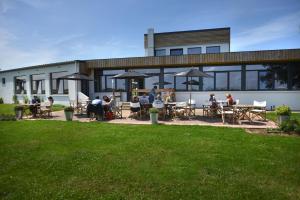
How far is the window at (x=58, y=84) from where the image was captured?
66.2 feet

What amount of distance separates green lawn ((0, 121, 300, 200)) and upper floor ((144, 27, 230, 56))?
19937 mm

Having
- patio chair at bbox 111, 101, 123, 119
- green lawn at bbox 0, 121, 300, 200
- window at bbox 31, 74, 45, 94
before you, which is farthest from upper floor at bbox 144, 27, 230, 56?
green lawn at bbox 0, 121, 300, 200

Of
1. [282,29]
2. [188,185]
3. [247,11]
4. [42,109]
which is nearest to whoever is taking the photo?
[188,185]

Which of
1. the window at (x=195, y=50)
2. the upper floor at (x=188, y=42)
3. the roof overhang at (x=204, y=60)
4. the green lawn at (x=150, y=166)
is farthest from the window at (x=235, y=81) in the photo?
the window at (x=195, y=50)

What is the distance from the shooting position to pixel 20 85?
81.7ft

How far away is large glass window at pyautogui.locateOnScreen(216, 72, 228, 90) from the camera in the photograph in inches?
642

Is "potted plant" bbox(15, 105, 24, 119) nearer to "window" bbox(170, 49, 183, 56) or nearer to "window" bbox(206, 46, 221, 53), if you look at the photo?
"window" bbox(170, 49, 183, 56)

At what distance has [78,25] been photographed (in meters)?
15.5

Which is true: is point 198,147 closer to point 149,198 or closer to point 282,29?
point 149,198

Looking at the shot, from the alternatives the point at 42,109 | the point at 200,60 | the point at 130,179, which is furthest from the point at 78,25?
the point at 130,179

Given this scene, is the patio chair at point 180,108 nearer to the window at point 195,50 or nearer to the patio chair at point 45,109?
the patio chair at point 45,109

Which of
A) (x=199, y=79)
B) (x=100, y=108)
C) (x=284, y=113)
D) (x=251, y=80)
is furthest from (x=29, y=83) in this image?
(x=284, y=113)

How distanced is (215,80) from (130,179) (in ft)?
45.0

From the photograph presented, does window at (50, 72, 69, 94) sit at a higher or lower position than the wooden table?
higher
